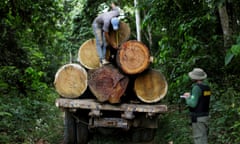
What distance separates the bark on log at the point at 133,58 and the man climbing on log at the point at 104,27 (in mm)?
548

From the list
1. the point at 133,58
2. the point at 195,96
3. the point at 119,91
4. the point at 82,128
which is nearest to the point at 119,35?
the point at 133,58

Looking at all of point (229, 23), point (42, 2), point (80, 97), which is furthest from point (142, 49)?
point (42, 2)

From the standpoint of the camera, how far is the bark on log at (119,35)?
6942 millimetres

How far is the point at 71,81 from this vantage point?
623 cm

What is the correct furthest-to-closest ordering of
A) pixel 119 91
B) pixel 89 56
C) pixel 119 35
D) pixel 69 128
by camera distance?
pixel 119 35
pixel 89 56
pixel 69 128
pixel 119 91

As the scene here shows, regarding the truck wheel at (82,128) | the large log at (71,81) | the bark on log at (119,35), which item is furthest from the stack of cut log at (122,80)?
the bark on log at (119,35)

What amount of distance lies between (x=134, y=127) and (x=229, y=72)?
3236mm

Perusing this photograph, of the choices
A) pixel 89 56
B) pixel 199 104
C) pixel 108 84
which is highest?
pixel 89 56

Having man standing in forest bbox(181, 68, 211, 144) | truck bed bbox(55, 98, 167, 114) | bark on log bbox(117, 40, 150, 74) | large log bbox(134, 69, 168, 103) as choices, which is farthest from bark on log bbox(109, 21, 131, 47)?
man standing in forest bbox(181, 68, 211, 144)

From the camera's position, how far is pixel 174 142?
6.82m

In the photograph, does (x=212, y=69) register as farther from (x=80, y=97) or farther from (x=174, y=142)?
(x=80, y=97)

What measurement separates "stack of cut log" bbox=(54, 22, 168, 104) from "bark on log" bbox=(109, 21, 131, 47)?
704 mm

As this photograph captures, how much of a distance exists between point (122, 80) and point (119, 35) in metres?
1.75

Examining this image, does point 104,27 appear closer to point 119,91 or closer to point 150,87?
point 119,91
